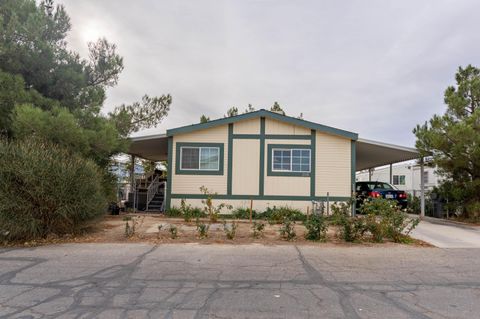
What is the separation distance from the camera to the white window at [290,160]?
46.2 ft

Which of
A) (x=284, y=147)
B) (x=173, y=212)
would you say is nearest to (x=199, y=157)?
(x=173, y=212)

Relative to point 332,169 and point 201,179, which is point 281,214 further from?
point 201,179

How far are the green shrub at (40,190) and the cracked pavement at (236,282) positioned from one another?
862 millimetres

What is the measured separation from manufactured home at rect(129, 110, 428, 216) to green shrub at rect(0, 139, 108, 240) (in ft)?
18.6

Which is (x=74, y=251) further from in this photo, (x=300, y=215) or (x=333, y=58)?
(x=333, y=58)

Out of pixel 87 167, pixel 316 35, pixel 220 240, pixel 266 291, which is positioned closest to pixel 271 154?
pixel 316 35

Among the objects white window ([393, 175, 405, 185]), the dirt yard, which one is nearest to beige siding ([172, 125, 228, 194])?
the dirt yard

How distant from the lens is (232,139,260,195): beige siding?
14.0 meters

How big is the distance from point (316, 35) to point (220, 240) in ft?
32.1

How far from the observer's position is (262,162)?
46.1ft

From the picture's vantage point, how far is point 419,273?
5.89 m

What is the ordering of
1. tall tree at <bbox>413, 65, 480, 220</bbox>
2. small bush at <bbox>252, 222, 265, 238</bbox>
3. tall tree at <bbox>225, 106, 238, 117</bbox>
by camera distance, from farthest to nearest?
1. tall tree at <bbox>225, 106, 238, 117</bbox>
2. tall tree at <bbox>413, 65, 480, 220</bbox>
3. small bush at <bbox>252, 222, 265, 238</bbox>

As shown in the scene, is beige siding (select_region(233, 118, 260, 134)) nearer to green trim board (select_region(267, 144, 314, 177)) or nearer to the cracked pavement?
green trim board (select_region(267, 144, 314, 177))

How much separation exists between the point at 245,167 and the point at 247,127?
5.71 ft
